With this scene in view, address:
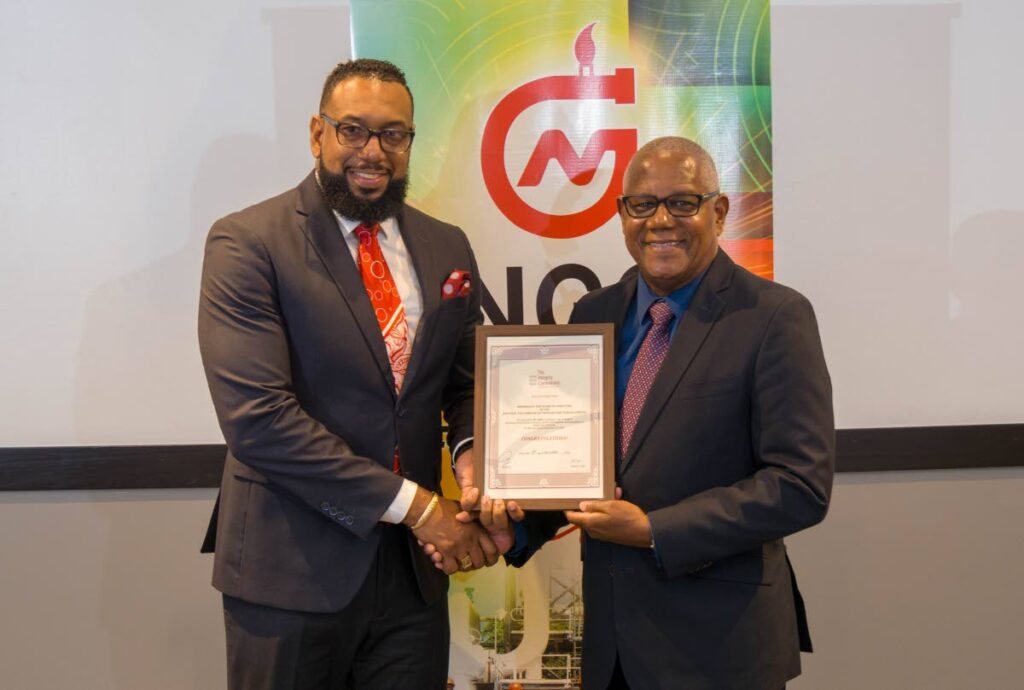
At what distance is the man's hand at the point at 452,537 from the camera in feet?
6.97

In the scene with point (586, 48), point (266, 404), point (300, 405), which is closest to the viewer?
point (266, 404)

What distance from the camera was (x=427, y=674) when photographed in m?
2.29

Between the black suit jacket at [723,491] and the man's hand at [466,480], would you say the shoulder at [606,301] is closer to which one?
the black suit jacket at [723,491]

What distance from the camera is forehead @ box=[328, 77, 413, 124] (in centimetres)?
218

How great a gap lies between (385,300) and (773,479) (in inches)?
39.8

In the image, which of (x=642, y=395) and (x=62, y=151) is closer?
(x=642, y=395)

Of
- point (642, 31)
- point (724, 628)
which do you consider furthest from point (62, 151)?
point (724, 628)

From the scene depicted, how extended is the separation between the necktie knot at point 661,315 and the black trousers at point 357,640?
0.81 m

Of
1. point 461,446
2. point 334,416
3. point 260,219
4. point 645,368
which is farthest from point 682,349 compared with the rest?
point 260,219

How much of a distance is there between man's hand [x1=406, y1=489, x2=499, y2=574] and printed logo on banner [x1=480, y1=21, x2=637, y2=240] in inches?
49.2

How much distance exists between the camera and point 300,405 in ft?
7.02

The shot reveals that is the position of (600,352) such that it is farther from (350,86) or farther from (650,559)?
(350,86)

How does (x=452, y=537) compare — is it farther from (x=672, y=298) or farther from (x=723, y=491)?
(x=672, y=298)

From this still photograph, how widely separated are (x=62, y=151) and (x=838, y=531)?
3.01 m
